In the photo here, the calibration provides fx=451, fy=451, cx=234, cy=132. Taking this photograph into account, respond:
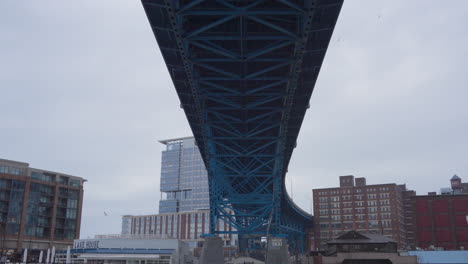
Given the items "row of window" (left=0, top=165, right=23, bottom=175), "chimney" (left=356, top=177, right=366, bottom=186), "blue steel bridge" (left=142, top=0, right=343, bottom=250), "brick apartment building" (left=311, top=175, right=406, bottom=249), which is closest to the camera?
"blue steel bridge" (left=142, top=0, right=343, bottom=250)

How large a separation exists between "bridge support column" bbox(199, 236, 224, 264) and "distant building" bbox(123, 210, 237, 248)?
11416 cm

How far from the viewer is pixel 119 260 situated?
274 ft

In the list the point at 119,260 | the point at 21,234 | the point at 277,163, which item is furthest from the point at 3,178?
the point at 277,163

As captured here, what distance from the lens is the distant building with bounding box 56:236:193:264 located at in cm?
8075

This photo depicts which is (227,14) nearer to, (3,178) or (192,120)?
(192,120)

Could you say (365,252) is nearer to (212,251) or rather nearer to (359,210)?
(212,251)

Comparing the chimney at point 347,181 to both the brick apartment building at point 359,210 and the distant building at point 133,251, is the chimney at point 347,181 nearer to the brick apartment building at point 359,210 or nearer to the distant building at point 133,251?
the brick apartment building at point 359,210

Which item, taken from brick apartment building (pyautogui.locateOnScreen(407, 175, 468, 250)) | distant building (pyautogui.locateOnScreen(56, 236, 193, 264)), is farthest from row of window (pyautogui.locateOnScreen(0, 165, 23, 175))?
brick apartment building (pyautogui.locateOnScreen(407, 175, 468, 250))

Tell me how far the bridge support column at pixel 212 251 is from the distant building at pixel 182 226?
11416 cm

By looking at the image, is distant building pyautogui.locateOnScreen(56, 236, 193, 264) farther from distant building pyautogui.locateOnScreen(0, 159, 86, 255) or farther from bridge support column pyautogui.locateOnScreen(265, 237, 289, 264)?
bridge support column pyautogui.locateOnScreen(265, 237, 289, 264)

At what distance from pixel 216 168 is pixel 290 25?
1080 inches

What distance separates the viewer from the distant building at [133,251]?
80.8 m

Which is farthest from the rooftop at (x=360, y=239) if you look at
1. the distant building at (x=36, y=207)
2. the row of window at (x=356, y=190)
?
the row of window at (x=356, y=190)

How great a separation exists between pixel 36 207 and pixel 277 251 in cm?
6607
